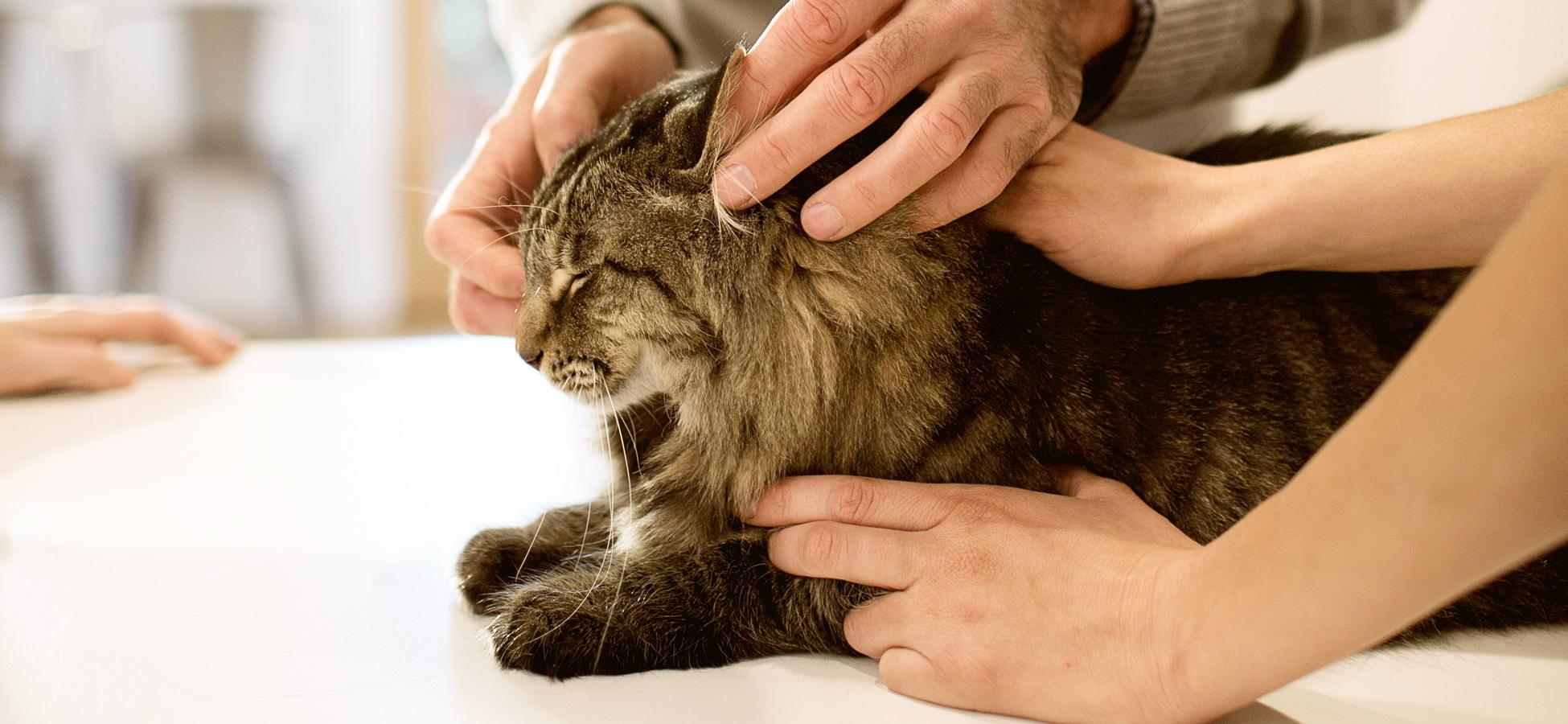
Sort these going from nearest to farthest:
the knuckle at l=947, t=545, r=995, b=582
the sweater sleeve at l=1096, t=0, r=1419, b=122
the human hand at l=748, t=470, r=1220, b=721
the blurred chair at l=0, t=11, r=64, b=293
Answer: the human hand at l=748, t=470, r=1220, b=721, the knuckle at l=947, t=545, r=995, b=582, the sweater sleeve at l=1096, t=0, r=1419, b=122, the blurred chair at l=0, t=11, r=64, b=293

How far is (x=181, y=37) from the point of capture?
13.5 feet

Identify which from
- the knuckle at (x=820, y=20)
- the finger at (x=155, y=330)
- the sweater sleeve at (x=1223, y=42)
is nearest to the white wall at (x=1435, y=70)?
the sweater sleeve at (x=1223, y=42)

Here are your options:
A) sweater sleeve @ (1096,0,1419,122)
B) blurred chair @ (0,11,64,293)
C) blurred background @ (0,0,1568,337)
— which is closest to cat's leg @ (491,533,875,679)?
sweater sleeve @ (1096,0,1419,122)

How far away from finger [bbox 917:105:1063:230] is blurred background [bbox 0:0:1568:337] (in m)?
3.86

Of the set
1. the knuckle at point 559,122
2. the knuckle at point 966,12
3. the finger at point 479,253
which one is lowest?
the finger at point 479,253

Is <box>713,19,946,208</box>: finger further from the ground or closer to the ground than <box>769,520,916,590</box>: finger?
further from the ground

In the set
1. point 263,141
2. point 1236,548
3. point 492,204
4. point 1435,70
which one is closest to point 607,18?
point 492,204

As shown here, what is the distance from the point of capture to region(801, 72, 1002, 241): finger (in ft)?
2.94

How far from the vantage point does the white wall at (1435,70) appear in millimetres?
2490

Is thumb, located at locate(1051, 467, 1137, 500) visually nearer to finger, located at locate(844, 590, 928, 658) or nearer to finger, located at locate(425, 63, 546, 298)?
finger, located at locate(844, 590, 928, 658)

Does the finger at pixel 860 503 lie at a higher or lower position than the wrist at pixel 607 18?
lower

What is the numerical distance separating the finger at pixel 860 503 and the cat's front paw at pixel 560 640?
19 cm

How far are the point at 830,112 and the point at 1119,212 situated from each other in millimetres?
318

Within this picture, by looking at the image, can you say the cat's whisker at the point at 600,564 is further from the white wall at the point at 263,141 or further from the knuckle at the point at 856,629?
the white wall at the point at 263,141
